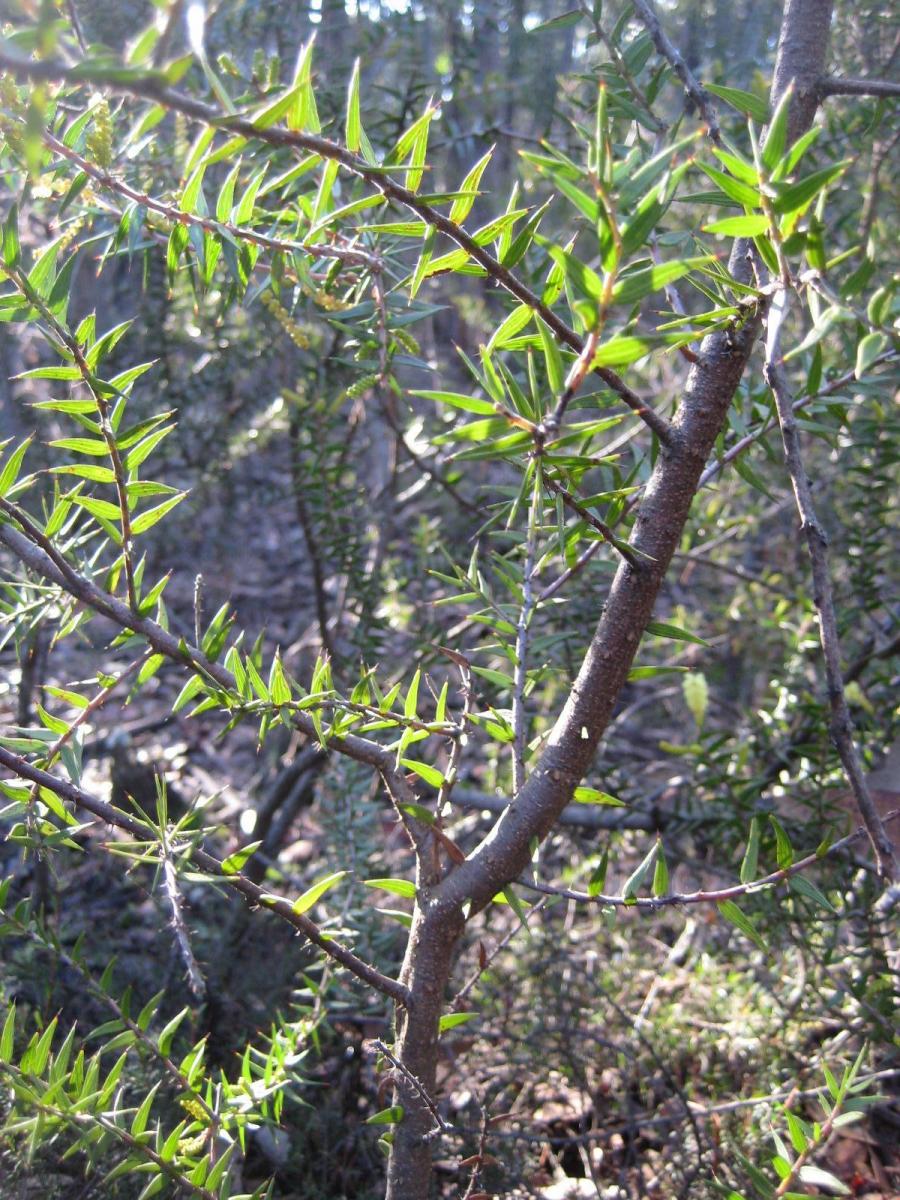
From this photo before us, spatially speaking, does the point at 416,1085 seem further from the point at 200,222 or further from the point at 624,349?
the point at 200,222

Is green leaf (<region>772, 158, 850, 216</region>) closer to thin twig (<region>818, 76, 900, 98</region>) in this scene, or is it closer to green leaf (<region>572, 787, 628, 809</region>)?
thin twig (<region>818, 76, 900, 98</region>)

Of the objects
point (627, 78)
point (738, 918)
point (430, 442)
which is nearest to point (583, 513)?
point (430, 442)

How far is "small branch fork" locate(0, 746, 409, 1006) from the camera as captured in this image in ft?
2.70

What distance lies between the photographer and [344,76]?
8.05 feet

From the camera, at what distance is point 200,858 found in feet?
2.89

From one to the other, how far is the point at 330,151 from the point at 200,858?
1.94 ft

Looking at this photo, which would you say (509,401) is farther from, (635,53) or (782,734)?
(782,734)

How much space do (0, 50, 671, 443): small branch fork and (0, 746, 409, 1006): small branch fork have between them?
0.49 m

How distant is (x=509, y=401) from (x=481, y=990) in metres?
1.39

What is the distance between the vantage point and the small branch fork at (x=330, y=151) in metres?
0.40

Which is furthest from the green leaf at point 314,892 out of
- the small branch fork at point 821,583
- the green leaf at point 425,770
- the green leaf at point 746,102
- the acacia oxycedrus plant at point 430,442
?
the green leaf at point 746,102

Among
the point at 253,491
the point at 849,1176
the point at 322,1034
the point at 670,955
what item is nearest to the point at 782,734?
the point at 670,955

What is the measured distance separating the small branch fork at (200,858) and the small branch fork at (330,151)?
0.49 m

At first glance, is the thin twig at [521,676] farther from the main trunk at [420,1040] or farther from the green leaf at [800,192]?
the green leaf at [800,192]
